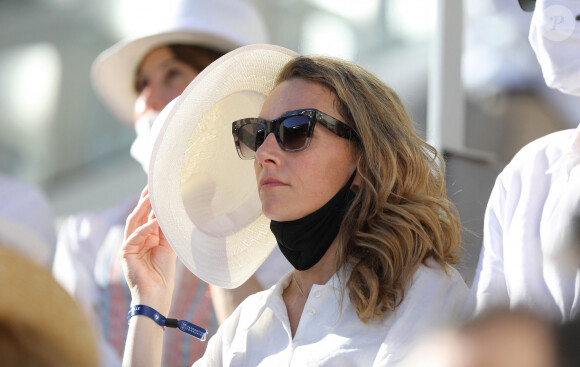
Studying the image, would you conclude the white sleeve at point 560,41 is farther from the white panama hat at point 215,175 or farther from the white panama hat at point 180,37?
the white panama hat at point 180,37

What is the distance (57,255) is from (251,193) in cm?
90

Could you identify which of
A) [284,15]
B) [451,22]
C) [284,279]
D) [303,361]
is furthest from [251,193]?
[284,15]

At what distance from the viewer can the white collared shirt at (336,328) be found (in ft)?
6.45

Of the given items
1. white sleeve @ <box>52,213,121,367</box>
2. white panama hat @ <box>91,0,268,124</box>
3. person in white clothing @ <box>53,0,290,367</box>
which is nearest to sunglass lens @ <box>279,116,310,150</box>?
person in white clothing @ <box>53,0,290,367</box>

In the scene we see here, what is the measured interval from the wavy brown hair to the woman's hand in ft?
1.79

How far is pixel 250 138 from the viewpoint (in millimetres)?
2402

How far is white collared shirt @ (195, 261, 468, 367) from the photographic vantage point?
6.45ft

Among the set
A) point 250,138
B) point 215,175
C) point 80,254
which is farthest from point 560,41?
point 80,254

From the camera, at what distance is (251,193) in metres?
2.71

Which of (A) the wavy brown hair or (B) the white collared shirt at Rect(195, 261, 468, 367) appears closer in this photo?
(B) the white collared shirt at Rect(195, 261, 468, 367)

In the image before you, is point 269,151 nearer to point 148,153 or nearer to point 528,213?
point 148,153

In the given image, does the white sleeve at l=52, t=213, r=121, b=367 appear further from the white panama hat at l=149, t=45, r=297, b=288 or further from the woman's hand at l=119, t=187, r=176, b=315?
the white panama hat at l=149, t=45, r=297, b=288

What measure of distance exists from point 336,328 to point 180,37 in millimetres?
1665

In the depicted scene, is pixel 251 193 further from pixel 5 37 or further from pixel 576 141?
pixel 5 37
